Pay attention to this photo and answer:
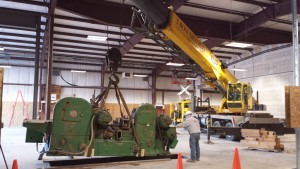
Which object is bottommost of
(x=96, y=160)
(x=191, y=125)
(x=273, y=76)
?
(x=96, y=160)

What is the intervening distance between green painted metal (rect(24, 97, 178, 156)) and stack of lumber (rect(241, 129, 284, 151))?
4.70m

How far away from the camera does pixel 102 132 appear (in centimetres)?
775

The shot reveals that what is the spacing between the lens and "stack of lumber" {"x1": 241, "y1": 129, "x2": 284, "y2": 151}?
11344 mm

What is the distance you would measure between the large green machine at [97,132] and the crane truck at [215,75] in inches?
139

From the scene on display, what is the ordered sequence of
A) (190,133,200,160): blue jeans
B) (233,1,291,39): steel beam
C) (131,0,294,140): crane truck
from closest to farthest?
(190,133,200,160): blue jeans < (131,0,294,140): crane truck < (233,1,291,39): steel beam

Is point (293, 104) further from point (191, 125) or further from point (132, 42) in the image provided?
point (132, 42)

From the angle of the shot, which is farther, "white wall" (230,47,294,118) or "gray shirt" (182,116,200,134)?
"white wall" (230,47,294,118)

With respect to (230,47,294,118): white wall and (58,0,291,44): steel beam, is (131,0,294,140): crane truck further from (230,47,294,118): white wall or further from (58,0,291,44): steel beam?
(230,47,294,118): white wall

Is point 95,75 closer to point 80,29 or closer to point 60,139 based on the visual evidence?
point 80,29

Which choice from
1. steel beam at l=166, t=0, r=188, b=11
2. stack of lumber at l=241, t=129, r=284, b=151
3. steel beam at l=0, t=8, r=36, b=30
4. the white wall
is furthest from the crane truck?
the white wall

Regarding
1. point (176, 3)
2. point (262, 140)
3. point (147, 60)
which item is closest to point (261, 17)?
point (176, 3)

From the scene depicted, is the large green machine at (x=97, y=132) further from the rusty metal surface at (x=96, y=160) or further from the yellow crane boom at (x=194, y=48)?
the yellow crane boom at (x=194, y=48)

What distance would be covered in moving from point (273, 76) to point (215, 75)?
9.78 metres

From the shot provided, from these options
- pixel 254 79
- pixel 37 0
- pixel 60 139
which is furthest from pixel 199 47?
pixel 254 79
